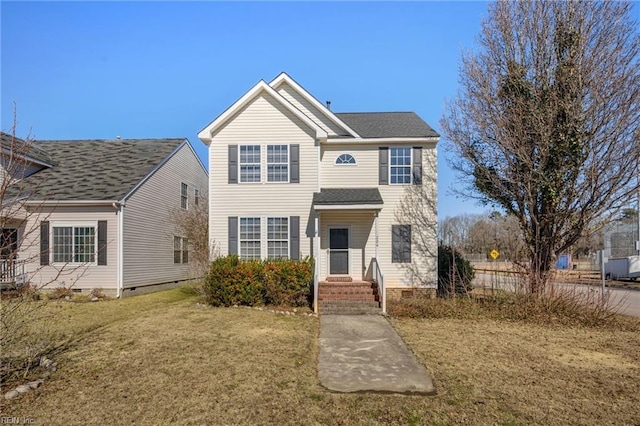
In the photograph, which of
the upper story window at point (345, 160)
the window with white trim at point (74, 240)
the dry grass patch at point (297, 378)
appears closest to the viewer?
the dry grass patch at point (297, 378)

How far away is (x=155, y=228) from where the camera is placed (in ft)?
56.1

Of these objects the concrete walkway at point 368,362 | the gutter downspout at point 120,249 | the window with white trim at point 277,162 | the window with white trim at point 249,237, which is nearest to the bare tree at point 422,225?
the window with white trim at point 277,162

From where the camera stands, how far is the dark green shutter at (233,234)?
1373 centimetres

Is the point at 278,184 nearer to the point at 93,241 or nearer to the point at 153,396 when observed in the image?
the point at 93,241

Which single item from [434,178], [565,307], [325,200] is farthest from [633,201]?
[325,200]

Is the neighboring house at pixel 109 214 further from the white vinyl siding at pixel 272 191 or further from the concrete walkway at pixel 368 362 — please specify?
the concrete walkway at pixel 368 362

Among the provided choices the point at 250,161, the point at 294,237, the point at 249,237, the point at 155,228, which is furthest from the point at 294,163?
the point at 155,228

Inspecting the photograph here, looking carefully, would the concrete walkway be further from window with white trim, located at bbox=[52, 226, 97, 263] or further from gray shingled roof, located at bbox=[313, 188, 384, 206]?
window with white trim, located at bbox=[52, 226, 97, 263]

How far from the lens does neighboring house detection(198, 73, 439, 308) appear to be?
13773 millimetres

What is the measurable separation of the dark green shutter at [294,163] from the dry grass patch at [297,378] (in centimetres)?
567

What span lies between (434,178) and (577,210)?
4.45 metres

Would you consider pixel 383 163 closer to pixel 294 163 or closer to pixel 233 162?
pixel 294 163

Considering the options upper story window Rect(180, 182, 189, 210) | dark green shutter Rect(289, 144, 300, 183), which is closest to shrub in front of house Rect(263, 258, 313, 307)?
dark green shutter Rect(289, 144, 300, 183)

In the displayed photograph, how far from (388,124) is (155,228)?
34.7 ft
